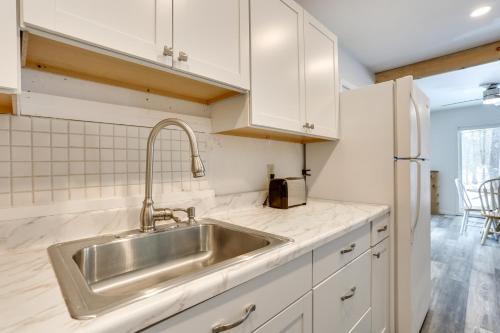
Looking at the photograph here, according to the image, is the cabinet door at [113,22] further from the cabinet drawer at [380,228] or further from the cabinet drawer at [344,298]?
the cabinet drawer at [380,228]

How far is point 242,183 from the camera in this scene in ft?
5.41

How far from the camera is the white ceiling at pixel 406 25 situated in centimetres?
183

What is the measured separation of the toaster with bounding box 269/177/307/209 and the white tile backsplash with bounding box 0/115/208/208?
2.11 feet

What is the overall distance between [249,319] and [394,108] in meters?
1.52

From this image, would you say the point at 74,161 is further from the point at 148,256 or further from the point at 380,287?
the point at 380,287

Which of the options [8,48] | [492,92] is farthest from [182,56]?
[492,92]

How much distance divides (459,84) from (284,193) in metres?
3.88

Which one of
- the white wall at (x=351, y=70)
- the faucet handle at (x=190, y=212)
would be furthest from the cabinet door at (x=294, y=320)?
the white wall at (x=351, y=70)

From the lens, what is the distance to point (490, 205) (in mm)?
3781

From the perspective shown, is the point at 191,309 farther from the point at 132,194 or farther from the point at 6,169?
the point at 6,169

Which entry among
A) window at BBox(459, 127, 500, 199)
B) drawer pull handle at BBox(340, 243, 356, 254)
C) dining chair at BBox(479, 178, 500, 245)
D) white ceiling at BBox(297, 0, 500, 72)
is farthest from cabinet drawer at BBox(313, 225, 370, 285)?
window at BBox(459, 127, 500, 199)

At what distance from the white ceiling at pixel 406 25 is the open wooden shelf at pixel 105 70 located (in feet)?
4.00

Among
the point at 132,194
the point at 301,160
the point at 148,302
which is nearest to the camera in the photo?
the point at 148,302

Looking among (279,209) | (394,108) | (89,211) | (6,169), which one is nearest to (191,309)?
(89,211)
